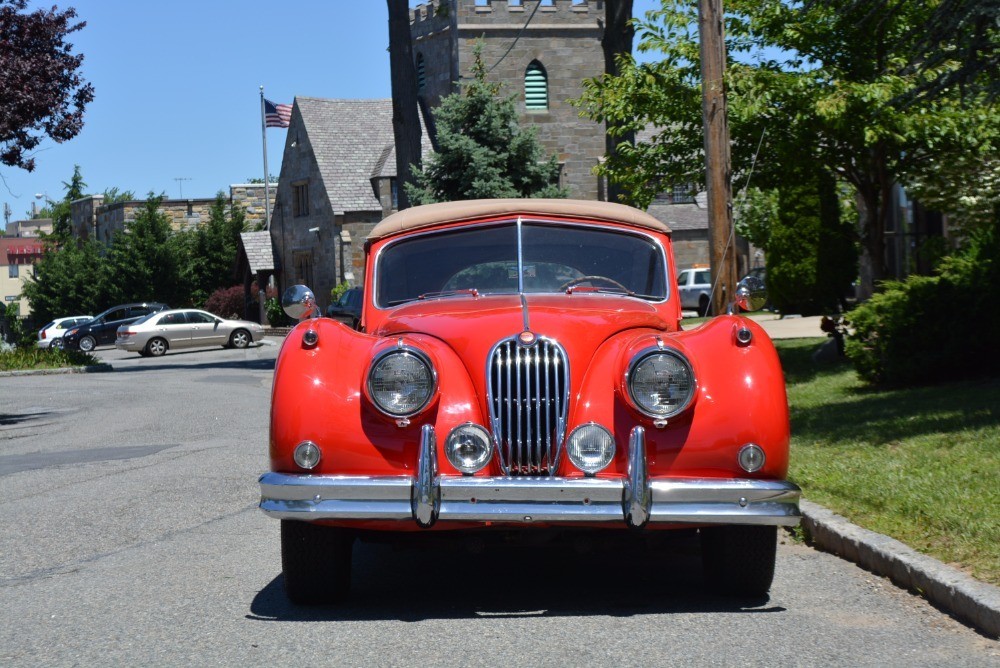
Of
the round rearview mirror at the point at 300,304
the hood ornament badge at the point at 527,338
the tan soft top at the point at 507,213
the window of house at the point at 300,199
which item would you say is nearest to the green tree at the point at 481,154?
the tan soft top at the point at 507,213

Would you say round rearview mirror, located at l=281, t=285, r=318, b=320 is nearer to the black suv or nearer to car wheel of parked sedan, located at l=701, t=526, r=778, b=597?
car wheel of parked sedan, located at l=701, t=526, r=778, b=597

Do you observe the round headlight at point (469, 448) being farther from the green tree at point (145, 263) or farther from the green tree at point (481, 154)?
the green tree at point (145, 263)

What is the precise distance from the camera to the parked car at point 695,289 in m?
45.0

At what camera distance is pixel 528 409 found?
18.3 ft

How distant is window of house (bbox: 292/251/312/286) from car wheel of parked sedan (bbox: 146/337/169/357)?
44.3 ft

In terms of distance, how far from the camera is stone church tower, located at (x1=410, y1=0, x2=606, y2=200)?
46.2 metres

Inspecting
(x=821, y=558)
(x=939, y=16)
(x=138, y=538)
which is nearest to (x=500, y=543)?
(x=821, y=558)

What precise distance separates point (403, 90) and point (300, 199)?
28.5m

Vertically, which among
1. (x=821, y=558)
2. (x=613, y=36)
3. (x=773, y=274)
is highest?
(x=613, y=36)

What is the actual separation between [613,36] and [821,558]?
1570cm

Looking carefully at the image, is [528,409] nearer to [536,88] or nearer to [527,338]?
[527,338]

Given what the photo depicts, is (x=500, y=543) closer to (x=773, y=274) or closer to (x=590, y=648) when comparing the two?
(x=590, y=648)

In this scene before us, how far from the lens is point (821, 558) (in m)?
7.00

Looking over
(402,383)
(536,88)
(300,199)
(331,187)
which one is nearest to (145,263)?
(300,199)
